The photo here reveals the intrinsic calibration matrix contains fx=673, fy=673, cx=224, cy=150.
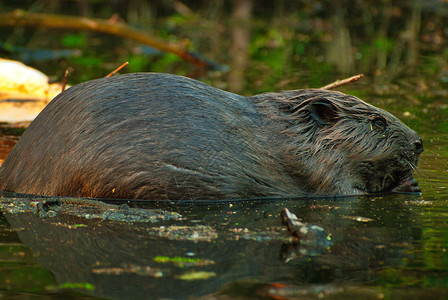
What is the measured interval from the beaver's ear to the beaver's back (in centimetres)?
55

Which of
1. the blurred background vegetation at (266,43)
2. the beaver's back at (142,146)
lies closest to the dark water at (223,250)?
the beaver's back at (142,146)

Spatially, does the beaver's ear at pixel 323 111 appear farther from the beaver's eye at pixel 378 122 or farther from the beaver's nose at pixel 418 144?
the beaver's nose at pixel 418 144

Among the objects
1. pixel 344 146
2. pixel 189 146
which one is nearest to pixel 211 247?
pixel 189 146

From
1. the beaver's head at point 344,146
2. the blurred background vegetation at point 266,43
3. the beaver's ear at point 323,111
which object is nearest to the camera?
the beaver's head at point 344,146

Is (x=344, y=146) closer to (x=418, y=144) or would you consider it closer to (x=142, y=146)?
(x=418, y=144)

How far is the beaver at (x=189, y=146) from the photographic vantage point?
4.14 metres

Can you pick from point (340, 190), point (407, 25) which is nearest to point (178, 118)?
point (340, 190)

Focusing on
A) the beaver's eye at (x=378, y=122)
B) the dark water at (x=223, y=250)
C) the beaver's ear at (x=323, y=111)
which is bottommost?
the dark water at (x=223, y=250)

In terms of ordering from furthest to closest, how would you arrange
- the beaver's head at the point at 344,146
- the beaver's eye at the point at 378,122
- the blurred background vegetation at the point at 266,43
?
the blurred background vegetation at the point at 266,43
the beaver's eye at the point at 378,122
the beaver's head at the point at 344,146

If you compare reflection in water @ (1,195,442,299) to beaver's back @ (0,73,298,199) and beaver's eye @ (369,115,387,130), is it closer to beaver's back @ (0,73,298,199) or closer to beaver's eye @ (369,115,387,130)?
beaver's back @ (0,73,298,199)

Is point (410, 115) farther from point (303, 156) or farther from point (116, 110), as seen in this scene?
point (116, 110)

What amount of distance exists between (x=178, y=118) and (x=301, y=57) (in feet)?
28.8

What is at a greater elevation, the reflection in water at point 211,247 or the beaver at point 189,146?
the beaver at point 189,146

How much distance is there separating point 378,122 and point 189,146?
1596 millimetres
